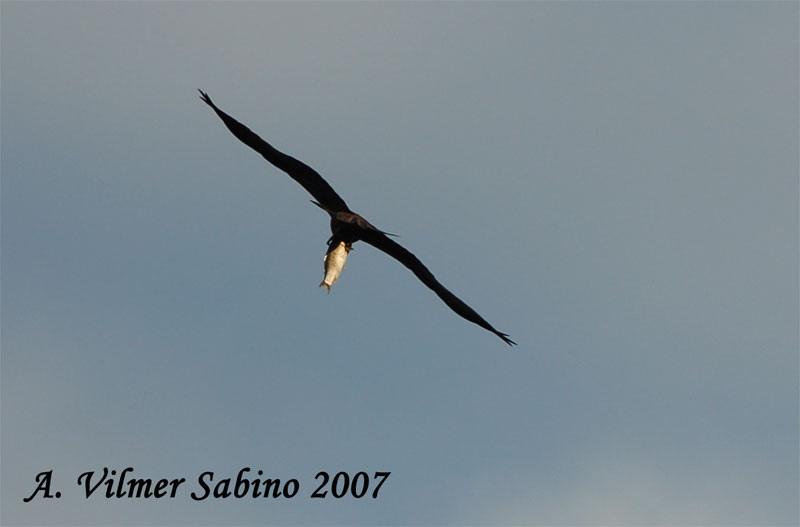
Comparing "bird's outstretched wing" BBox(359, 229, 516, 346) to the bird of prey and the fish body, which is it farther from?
the fish body

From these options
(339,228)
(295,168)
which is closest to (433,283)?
(339,228)

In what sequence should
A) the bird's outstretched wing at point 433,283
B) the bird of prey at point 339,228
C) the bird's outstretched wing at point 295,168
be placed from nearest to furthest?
the bird of prey at point 339,228 → the bird's outstretched wing at point 295,168 → the bird's outstretched wing at point 433,283

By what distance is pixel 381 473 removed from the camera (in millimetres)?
22859

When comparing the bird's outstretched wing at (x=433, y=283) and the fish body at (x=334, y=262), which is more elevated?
the bird's outstretched wing at (x=433, y=283)

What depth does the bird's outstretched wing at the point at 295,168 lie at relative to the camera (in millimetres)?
19016

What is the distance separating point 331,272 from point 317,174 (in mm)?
2697

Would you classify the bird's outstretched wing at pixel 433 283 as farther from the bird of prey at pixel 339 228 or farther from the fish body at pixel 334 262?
the fish body at pixel 334 262

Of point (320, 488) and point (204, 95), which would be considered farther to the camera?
point (320, 488)

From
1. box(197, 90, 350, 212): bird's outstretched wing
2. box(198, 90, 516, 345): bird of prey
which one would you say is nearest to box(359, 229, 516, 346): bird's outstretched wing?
box(198, 90, 516, 345): bird of prey

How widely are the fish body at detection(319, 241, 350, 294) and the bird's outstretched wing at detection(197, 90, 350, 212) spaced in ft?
5.05

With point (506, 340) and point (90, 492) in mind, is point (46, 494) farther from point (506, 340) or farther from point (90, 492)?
point (506, 340)

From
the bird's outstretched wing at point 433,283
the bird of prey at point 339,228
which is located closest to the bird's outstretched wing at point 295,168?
the bird of prey at point 339,228

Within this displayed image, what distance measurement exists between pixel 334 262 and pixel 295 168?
2685 mm

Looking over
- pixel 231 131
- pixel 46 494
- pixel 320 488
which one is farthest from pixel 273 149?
pixel 46 494
